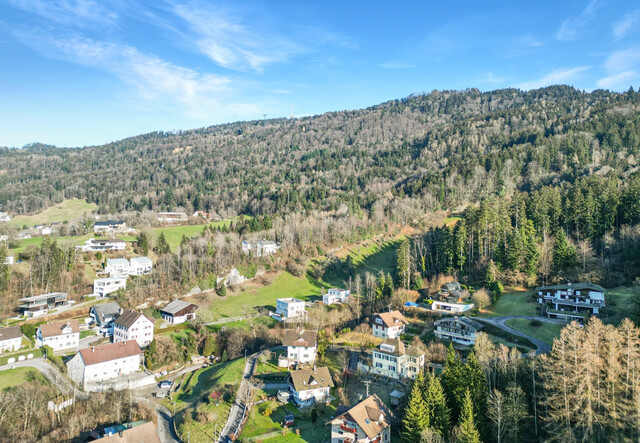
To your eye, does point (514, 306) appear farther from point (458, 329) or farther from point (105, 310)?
point (105, 310)

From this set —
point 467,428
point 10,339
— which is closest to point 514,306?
point 467,428

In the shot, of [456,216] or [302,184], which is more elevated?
[302,184]

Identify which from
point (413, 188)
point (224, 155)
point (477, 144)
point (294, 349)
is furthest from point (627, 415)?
point (224, 155)

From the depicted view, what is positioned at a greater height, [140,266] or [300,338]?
[140,266]

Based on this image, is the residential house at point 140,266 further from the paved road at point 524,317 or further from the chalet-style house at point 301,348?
the paved road at point 524,317

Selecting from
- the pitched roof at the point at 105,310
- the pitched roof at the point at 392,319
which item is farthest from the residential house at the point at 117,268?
the pitched roof at the point at 392,319

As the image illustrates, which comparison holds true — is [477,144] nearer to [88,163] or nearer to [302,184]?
[302,184]

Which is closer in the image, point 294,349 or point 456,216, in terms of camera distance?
point 294,349
